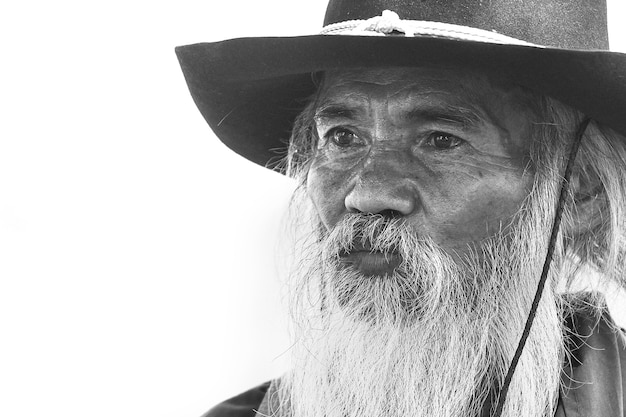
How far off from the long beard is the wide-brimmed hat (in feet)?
1.09

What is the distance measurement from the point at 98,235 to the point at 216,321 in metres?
0.51

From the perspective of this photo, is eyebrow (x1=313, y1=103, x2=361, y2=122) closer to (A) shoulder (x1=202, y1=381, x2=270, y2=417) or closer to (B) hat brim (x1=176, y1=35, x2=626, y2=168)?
(B) hat brim (x1=176, y1=35, x2=626, y2=168)

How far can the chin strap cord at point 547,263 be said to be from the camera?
6.53 feet

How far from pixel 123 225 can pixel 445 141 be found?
59.5 inches

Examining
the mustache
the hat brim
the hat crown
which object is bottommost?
the mustache

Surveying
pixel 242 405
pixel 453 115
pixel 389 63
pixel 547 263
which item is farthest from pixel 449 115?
pixel 242 405

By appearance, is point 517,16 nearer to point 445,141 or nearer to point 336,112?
point 445,141

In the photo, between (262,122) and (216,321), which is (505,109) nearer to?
(262,122)

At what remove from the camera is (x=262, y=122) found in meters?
2.50

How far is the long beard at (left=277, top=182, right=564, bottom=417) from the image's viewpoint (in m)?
1.98

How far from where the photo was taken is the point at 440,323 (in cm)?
202

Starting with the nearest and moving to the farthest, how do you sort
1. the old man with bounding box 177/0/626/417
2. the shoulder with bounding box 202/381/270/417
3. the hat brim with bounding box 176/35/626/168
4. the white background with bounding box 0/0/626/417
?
the hat brim with bounding box 176/35/626/168 < the old man with bounding box 177/0/626/417 < the shoulder with bounding box 202/381/270/417 < the white background with bounding box 0/0/626/417

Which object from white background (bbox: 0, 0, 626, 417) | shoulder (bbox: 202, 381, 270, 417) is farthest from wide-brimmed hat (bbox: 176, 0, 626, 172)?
white background (bbox: 0, 0, 626, 417)

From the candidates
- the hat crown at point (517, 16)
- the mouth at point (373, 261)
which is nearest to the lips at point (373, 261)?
the mouth at point (373, 261)
